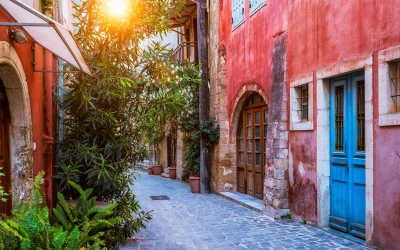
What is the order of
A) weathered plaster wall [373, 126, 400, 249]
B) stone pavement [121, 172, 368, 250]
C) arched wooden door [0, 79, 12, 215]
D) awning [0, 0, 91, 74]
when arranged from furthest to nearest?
1. stone pavement [121, 172, 368, 250]
2. weathered plaster wall [373, 126, 400, 249]
3. arched wooden door [0, 79, 12, 215]
4. awning [0, 0, 91, 74]

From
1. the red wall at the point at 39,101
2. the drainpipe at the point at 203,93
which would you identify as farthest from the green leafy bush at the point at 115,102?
the drainpipe at the point at 203,93

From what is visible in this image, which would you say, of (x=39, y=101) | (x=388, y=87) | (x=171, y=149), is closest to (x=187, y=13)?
(x=171, y=149)

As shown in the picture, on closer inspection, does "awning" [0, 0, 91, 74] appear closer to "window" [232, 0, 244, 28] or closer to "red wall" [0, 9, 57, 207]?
"red wall" [0, 9, 57, 207]

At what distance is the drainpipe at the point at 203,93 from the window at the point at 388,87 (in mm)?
7196

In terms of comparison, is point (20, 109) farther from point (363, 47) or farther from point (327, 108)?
point (327, 108)

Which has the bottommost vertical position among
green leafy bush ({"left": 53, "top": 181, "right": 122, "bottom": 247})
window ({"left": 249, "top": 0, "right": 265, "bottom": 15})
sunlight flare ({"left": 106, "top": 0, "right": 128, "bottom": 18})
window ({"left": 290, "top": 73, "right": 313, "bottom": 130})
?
green leafy bush ({"left": 53, "top": 181, "right": 122, "bottom": 247})

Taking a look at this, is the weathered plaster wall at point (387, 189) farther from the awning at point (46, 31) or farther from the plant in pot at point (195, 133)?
the plant in pot at point (195, 133)

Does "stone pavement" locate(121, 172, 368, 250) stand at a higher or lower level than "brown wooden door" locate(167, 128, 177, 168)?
lower

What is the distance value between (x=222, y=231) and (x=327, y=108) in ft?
9.02

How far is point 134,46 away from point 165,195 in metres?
6.31

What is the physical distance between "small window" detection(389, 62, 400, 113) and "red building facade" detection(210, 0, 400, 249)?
0.01m

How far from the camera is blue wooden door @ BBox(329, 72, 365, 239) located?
6.04 meters

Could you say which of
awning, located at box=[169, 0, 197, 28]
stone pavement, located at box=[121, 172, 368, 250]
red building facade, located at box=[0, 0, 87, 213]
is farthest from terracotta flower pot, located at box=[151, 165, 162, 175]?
red building facade, located at box=[0, 0, 87, 213]

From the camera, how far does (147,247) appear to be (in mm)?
6016
